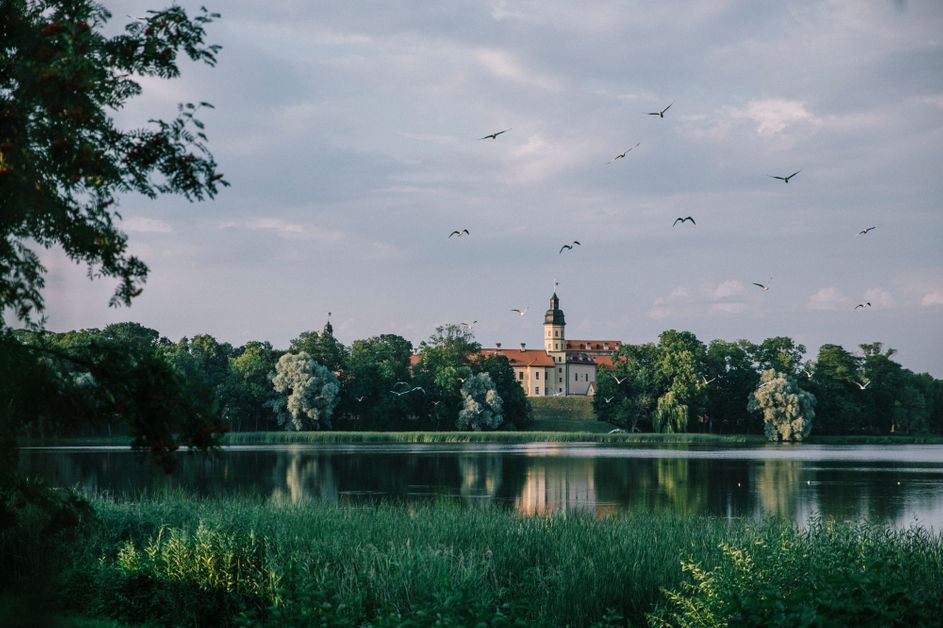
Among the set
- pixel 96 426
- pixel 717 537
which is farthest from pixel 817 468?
pixel 96 426

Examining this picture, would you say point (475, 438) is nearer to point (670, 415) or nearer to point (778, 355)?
point (670, 415)

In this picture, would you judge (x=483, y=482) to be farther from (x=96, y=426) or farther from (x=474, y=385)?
(x=474, y=385)

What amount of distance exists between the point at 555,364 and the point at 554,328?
13.0m

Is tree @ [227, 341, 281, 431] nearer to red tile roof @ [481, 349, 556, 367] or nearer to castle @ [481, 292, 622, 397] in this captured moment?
castle @ [481, 292, 622, 397]

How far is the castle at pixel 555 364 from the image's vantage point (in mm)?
155625

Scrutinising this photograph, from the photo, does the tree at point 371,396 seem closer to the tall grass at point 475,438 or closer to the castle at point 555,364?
the tall grass at point 475,438

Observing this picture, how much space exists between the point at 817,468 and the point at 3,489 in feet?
135

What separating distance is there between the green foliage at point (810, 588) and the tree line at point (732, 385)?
6782 centimetres

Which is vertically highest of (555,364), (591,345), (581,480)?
(591,345)

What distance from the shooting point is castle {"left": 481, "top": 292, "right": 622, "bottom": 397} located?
156 m

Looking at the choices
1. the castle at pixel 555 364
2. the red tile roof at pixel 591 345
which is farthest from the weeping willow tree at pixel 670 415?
the red tile roof at pixel 591 345

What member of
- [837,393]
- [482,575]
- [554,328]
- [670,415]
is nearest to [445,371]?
[670,415]

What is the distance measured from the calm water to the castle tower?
4622 inches

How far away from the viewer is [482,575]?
938 cm
